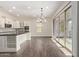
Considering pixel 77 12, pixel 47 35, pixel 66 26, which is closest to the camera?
pixel 77 12

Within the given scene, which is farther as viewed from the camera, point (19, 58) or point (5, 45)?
point (5, 45)

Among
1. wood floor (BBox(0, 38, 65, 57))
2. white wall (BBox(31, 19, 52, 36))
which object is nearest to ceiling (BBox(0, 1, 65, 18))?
wood floor (BBox(0, 38, 65, 57))

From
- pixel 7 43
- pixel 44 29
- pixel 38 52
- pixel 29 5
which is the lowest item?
pixel 38 52

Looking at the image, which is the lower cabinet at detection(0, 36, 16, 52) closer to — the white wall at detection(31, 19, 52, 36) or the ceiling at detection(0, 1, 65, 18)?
the ceiling at detection(0, 1, 65, 18)

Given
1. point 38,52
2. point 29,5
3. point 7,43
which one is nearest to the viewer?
point 38,52

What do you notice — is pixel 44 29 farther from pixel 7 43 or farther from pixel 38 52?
pixel 38 52

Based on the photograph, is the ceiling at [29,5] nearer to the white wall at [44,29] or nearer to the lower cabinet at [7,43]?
the lower cabinet at [7,43]

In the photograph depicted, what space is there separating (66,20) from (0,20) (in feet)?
22.5

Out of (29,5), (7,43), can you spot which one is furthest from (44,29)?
(7,43)

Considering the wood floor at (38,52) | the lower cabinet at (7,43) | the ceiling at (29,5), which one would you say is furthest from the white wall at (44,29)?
the lower cabinet at (7,43)

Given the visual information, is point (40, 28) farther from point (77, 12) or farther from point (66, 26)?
point (77, 12)

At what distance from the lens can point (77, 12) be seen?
17.3ft

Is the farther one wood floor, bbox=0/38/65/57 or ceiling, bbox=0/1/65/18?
ceiling, bbox=0/1/65/18

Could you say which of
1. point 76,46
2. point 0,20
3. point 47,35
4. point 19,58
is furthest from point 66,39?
point 47,35
